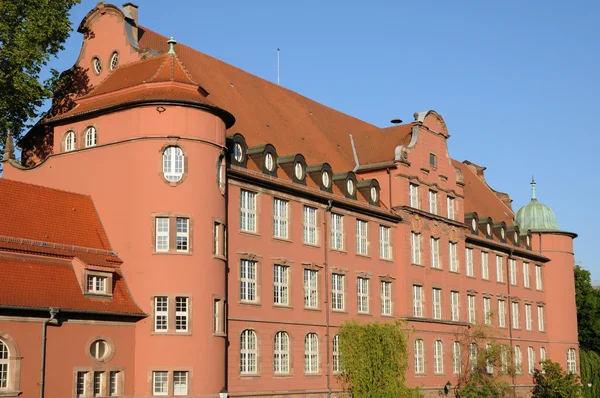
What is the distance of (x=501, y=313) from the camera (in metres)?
63.0

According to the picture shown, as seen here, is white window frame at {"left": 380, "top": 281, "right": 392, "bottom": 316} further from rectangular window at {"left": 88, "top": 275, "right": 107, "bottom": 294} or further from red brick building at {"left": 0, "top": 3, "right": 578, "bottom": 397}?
rectangular window at {"left": 88, "top": 275, "right": 107, "bottom": 294}

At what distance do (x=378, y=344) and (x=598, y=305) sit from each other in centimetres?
4260

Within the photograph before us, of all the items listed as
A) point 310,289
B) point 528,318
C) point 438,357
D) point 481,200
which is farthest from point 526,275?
point 310,289

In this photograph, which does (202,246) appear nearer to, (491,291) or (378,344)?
(378,344)

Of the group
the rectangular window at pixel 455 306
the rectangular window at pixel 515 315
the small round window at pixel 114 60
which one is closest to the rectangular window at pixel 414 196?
the rectangular window at pixel 455 306

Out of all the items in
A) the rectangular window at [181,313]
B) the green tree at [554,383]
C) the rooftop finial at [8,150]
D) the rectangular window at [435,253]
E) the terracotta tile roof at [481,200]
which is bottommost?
the green tree at [554,383]

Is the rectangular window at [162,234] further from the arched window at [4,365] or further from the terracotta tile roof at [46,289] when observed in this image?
the arched window at [4,365]

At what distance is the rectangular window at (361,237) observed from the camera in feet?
155

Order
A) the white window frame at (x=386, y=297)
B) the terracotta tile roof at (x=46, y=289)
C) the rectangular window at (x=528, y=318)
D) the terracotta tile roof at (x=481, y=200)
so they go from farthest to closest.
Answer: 1. the rectangular window at (x=528, y=318)
2. the terracotta tile roof at (x=481, y=200)
3. the white window frame at (x=386, y=297)
4. the terracotta tile roof at (x=46, y=289)

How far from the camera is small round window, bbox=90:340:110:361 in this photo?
31.9 metres

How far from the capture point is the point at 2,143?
41.5m

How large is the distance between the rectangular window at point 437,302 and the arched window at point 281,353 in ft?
46.3

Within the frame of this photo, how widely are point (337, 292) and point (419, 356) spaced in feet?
26.9

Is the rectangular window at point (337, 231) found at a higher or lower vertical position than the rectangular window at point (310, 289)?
higher
